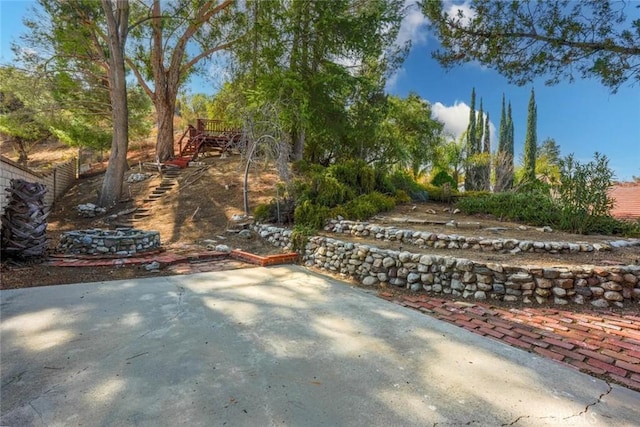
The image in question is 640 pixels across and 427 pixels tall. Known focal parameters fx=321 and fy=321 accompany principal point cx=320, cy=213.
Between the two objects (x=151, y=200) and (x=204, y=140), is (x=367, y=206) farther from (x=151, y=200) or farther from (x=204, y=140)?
(x=204, y=140)

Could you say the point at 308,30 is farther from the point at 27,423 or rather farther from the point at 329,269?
the point at 27,423

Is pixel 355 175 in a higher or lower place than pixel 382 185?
higher

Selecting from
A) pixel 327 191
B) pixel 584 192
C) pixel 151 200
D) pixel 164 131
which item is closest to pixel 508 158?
pixel 584 192

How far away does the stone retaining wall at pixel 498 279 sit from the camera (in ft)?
12.8

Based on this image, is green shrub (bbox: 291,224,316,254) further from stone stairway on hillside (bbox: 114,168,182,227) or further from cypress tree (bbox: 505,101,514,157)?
cypress tree (bbox: 505,101,514,157)

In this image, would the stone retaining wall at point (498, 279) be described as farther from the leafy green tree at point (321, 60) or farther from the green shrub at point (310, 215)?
the leafy green tree at point (321, 60)

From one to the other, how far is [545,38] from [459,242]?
328 cm

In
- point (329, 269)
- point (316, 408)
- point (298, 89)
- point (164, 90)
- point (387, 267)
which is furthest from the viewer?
point (164, 90)

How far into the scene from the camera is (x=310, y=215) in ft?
24.1

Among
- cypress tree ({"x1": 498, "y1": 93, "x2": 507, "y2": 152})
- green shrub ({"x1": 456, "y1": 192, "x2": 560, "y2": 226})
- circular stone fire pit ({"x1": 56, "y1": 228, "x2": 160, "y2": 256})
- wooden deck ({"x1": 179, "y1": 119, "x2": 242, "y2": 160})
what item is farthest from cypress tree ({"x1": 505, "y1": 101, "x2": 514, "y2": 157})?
circular stone fire pit ({"x1": 56, "y1": 228, "x2": 160, "y2": 256})

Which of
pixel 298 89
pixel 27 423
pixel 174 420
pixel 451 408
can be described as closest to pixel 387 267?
pixel 451 408

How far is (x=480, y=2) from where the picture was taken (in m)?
4.97

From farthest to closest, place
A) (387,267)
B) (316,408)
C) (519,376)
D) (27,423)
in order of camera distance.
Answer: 1. (387,267)
2. (519,376)
3. (316,408)
4. (27,423)

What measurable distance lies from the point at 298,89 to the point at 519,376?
8.75 m
